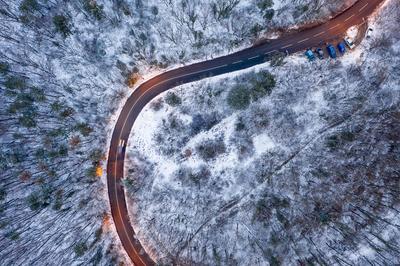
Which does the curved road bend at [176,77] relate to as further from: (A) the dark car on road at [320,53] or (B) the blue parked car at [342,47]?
(B) the blue parked car at [342,47]

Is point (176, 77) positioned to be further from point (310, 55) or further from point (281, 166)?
point (281, 166)

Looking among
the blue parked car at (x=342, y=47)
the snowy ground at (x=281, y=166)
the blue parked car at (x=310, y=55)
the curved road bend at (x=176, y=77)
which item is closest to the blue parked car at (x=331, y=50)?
the blue parked car at (x=342, y=47)

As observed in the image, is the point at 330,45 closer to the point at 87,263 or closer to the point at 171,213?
the point at 171,213

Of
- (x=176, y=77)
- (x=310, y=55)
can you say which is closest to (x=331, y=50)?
(x=310, y=55)

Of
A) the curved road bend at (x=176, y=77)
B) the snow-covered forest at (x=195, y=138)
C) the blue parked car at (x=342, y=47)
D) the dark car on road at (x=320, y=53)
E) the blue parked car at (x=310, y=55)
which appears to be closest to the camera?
the snow-covered forest at (x=195, y=138)

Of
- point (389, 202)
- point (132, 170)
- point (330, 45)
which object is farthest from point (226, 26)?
point (389, 202)

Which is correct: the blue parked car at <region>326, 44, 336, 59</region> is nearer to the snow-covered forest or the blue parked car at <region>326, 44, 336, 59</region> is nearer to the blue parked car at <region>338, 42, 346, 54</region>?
the blue parked car at <region>338, 42, 346, 54</region>
